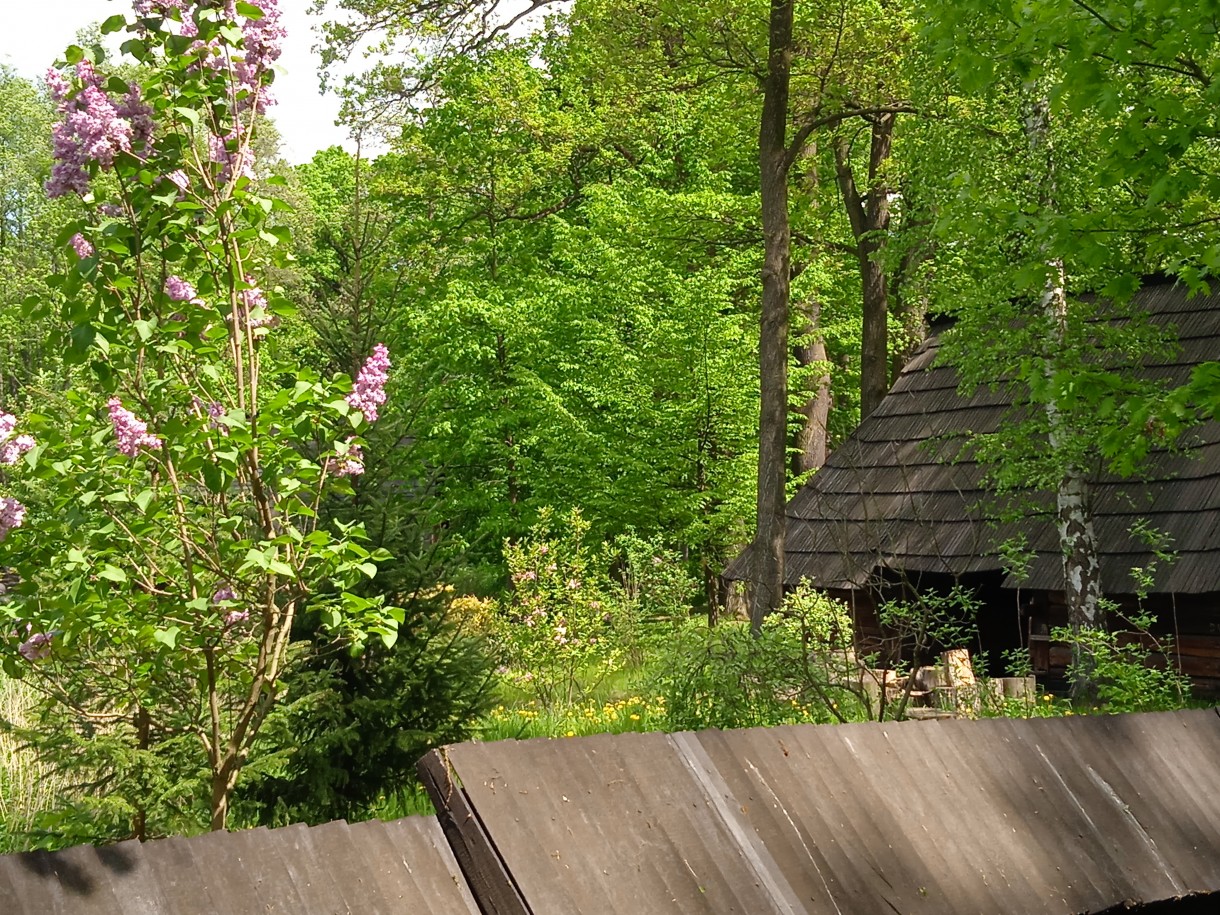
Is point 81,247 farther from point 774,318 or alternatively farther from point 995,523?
point 995,523

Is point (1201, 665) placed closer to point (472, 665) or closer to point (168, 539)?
point (472, 665)

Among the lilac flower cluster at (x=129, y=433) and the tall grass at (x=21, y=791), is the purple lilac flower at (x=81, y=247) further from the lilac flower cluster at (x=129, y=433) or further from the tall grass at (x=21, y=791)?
the tall grass at (x=21, y=791)

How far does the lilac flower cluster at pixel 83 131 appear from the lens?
3.56 meters

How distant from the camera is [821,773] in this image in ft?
7.50

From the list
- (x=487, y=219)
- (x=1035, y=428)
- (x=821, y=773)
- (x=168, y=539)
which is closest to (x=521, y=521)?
(x=487, y=219)

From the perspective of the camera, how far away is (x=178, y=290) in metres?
3.84

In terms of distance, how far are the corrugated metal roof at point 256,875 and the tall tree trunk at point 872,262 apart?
17.9 metres

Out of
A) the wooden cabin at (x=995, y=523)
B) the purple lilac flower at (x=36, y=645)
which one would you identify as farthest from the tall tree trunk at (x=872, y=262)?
the purple lilac flower at (x=36, y=645)

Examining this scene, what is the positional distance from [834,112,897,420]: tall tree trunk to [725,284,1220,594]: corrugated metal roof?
2.68 m

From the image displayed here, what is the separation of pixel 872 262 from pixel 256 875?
1855cm

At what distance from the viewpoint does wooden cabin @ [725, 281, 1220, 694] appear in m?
11.8

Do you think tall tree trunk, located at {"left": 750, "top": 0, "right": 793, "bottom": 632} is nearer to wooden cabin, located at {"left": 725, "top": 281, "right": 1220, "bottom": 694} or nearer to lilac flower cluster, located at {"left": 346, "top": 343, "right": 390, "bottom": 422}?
wooden cabin, located at {"left": 725, "top": 281, "right": 1220, "bottom": 694}

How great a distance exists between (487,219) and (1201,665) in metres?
16.3

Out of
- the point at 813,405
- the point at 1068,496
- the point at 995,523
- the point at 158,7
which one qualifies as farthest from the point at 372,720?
the point at 813,405
